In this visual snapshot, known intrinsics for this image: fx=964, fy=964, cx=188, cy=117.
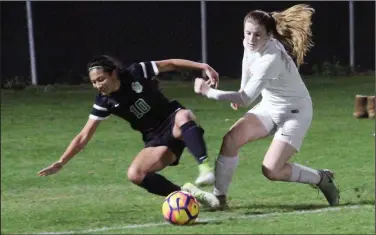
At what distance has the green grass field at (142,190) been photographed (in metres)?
7.32

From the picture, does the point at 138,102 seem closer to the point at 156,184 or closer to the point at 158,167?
the point at 158,167

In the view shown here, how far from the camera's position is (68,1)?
2173 centimetres

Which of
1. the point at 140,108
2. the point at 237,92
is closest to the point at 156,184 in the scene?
the point at 140,108

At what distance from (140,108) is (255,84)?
1006 millimetres

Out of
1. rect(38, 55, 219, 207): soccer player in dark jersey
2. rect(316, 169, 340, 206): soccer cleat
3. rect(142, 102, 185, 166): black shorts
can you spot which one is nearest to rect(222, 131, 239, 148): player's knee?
rect(38, 55, 219, 207): soccer player in dark jersey

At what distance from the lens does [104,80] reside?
24.9 feet

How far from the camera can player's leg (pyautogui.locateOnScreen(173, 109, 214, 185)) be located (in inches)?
293

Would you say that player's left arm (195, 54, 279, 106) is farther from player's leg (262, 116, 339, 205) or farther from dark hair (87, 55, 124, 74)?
dark hair (87, 55, 124, 74)

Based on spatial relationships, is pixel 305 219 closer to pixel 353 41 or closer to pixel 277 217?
pixel 277 217

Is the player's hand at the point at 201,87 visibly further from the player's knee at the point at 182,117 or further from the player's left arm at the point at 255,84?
the player's knee at the point at 182,117

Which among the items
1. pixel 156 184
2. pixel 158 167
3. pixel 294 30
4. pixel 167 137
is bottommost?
pixel 156 184

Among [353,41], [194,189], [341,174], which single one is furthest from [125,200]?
[353,41]

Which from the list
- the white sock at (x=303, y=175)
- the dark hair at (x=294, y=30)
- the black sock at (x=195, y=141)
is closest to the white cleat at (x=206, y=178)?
the black sock at (x=195, y=141)

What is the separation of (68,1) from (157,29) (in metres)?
2.20
